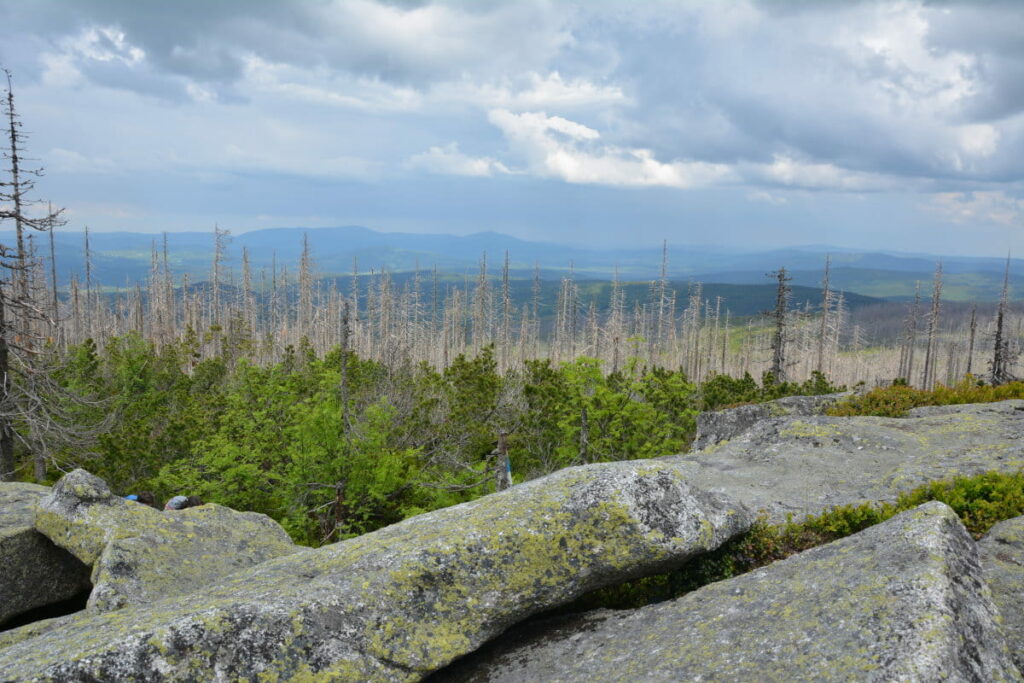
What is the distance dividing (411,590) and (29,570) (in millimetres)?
9033

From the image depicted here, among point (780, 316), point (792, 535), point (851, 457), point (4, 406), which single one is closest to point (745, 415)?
point (851, 457)

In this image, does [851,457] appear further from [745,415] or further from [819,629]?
[745,415]

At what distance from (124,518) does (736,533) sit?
973 centimetres

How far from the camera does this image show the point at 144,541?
8.86 metres

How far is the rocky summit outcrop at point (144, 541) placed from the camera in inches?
320

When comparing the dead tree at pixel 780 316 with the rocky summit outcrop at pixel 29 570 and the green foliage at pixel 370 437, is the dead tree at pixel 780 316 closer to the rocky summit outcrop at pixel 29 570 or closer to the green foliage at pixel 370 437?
the green foliage at pixel 370 437

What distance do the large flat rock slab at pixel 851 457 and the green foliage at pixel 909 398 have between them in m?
1.76

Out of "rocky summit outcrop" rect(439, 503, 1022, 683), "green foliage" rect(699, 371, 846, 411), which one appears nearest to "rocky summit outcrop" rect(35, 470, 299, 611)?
"rocky summit outcrop" rect(439, 503, 1022, 683)

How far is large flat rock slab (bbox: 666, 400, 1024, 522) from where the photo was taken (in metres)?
8.67

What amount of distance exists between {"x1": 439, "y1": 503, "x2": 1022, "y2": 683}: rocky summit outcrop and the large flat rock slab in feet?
8.74

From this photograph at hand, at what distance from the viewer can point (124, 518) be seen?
955 centimetres

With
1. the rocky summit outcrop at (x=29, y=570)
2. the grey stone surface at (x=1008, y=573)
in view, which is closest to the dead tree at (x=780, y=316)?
the grey stone surface at (x=1008, y=573)

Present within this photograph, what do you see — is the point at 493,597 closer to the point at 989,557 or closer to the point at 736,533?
the point at 736,533

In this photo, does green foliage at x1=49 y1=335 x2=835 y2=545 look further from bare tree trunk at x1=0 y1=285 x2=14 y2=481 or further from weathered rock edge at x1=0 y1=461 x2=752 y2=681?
weathered rock edge at x1=0 y1=461 x2=752 y2=681
